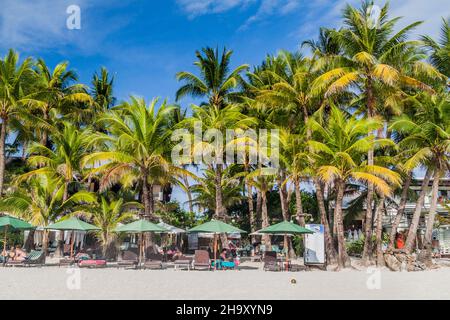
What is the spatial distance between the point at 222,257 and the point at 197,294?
951 centimetres

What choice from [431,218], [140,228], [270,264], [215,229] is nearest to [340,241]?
[270,264]

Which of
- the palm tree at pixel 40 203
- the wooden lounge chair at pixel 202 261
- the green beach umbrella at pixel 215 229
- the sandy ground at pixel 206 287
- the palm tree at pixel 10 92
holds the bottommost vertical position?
the sandy ground at pixel 206 287

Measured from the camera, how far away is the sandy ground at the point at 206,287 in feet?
37.2

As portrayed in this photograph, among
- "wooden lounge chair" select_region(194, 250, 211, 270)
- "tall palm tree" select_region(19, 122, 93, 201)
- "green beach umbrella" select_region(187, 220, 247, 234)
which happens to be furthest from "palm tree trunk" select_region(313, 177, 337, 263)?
"tall palm tree" select_region(19, 122, 93, 201)

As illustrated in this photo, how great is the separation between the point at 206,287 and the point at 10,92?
58.6 ft

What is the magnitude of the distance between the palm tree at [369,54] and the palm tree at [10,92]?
16850 mm

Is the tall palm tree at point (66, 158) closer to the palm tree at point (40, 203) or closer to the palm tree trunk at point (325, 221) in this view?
the palm tree at point (40, 203)

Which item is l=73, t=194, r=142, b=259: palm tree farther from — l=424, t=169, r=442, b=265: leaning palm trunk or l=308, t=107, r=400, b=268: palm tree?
l=424, t=169, r=442, b=265: leaning palm trunk

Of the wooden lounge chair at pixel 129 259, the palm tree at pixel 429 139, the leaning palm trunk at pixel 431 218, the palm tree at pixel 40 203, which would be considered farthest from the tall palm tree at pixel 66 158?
the leaning palm trunk at pixel 431 218

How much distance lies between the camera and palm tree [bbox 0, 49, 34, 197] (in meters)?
24.4

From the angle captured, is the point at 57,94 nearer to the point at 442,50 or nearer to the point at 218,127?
the point at 218,127

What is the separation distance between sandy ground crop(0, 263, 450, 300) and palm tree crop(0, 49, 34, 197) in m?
10.7
